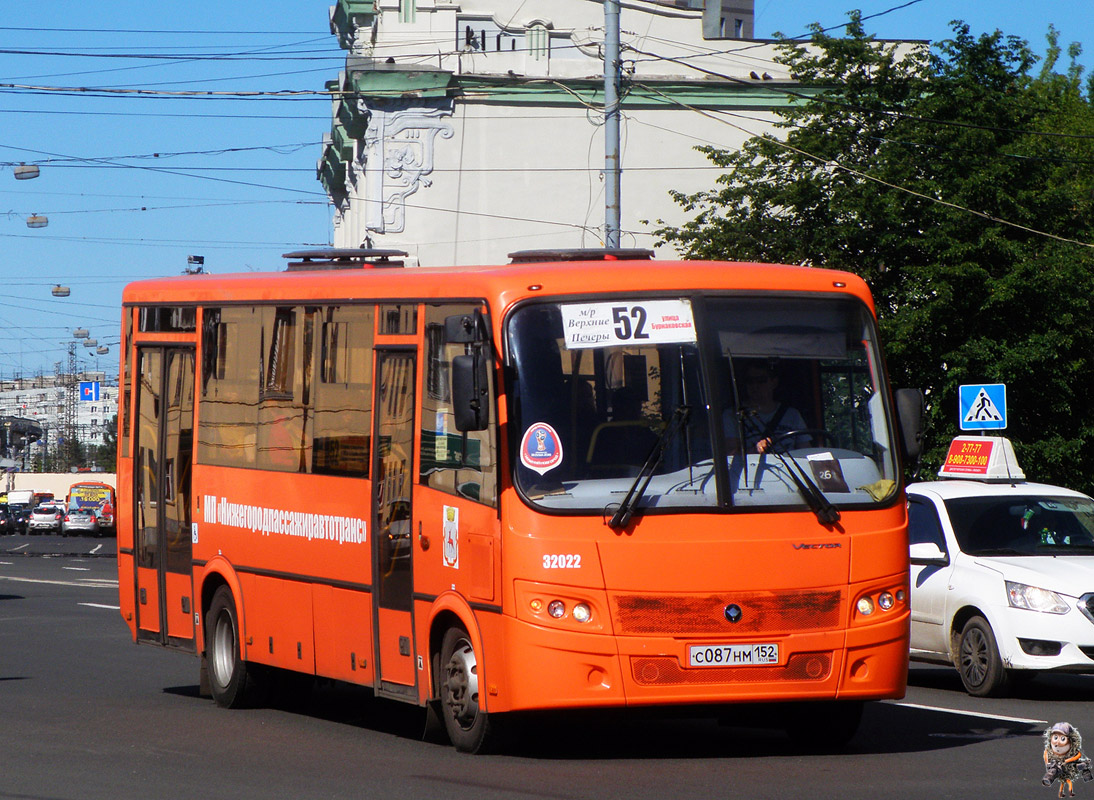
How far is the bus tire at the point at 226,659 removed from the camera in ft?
42.3

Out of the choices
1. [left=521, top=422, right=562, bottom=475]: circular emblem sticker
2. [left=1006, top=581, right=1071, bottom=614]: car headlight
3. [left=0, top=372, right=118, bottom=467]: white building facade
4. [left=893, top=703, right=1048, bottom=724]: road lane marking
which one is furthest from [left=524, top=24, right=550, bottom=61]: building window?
[left=0, top=372, right=118, bottom=467]: white building facade

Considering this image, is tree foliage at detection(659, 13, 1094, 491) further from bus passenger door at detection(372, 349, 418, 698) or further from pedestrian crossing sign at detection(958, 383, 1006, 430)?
bus passenger door at detection(372, 349, 418, 698)

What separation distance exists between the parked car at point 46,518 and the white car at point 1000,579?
7664 centimetres

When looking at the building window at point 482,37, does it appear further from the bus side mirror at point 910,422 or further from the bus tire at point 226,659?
the bus side mirror at point 910,422

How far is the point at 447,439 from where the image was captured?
10.1 m

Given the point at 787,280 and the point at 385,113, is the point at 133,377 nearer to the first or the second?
the point at 787,280

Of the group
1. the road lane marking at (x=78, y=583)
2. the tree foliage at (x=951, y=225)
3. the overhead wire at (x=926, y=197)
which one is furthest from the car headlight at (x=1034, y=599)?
the road lane marking at (x=78, y=583)

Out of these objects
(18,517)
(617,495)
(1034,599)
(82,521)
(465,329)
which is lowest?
(18,517)

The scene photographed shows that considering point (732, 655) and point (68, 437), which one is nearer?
point (732, 655)

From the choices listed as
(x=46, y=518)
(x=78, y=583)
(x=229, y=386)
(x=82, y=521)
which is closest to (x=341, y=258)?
(x=229, y=386)

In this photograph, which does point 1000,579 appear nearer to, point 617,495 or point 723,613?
point 723,613

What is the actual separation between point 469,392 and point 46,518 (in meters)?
81.4

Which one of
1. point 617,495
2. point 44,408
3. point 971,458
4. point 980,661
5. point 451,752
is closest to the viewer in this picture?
point 617,495

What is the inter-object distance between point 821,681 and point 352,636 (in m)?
3.13
